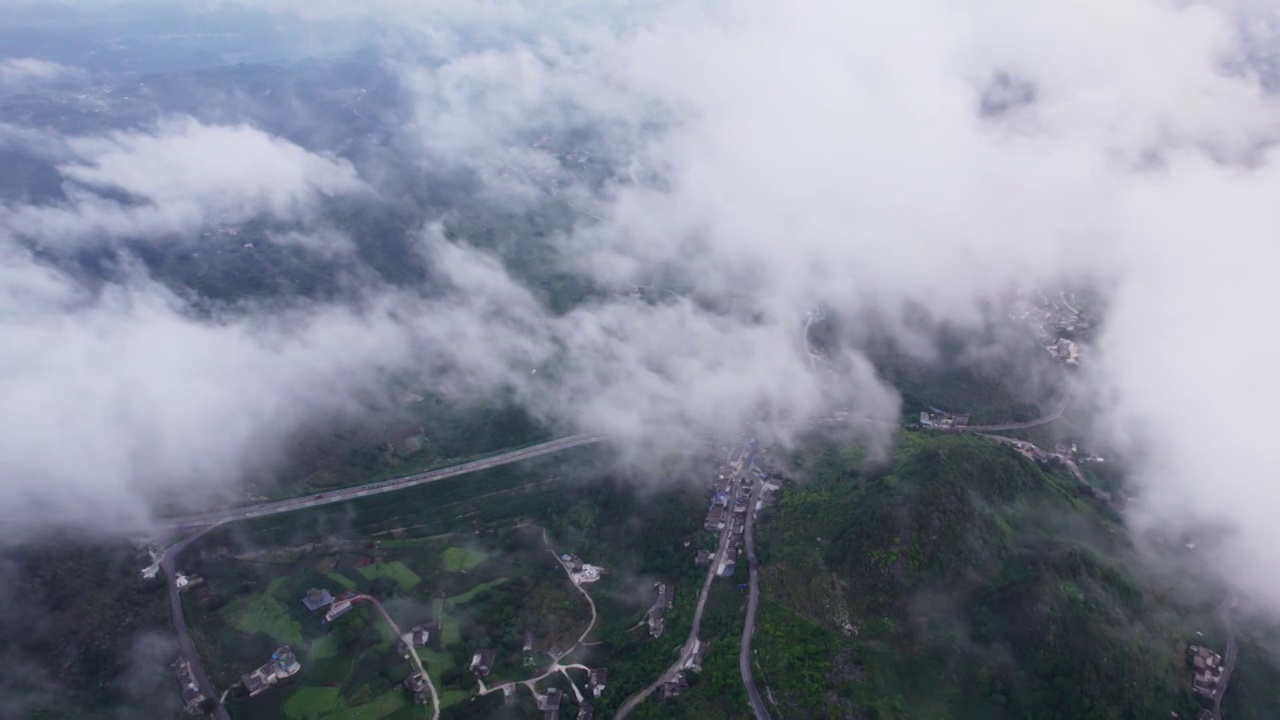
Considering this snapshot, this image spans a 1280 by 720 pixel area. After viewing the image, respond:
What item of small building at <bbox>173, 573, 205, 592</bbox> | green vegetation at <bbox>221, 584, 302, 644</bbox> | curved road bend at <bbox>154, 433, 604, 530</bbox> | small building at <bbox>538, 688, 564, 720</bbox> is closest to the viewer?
small building at <bbox>538, 688, 564, 720</bbox>

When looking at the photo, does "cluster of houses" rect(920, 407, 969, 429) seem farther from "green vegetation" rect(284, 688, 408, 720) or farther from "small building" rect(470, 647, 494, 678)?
"green vegetation" rect(284, 688, 408, 720)

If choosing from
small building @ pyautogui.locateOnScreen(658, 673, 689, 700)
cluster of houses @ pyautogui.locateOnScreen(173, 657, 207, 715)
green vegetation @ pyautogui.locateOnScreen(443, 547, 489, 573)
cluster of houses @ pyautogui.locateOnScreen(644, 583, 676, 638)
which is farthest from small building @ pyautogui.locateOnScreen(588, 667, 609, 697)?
cluster of houses @ pyautogui.locateOnScreen(173, 657, 207, 715)

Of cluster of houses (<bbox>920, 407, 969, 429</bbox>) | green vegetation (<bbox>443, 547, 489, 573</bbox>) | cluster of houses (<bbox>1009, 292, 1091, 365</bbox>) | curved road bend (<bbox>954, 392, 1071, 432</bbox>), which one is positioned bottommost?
green vegetation (<bbox>443, 547, 489, 573</bbox>)

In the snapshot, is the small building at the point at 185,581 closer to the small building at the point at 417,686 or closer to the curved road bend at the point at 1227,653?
A: the small building at the point at 417,686

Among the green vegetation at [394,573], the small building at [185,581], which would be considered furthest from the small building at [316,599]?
the small building at [185,581]

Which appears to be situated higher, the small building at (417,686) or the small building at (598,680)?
the small building at (598,680)
